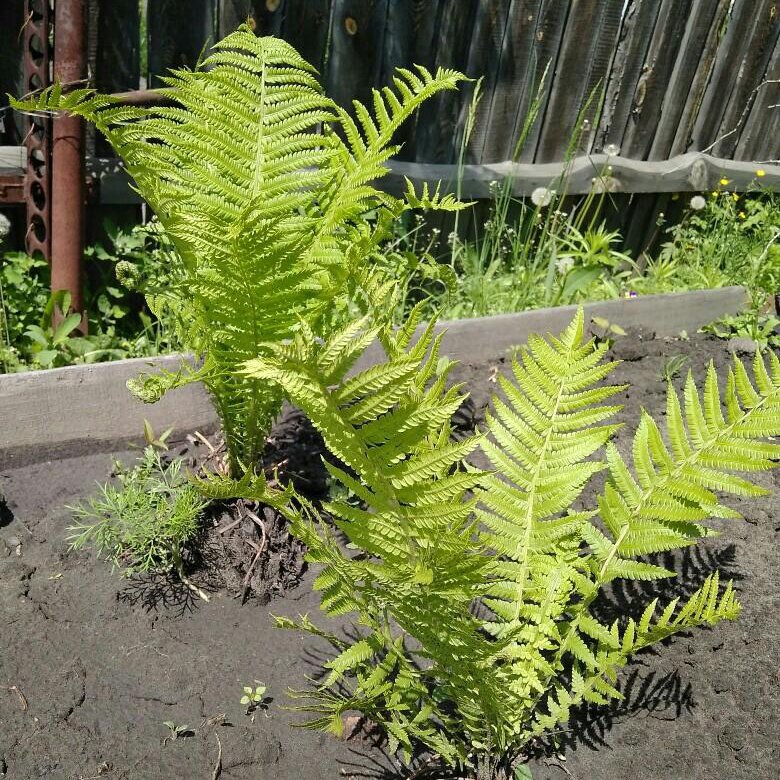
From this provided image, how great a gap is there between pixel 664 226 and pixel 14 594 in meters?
4.01

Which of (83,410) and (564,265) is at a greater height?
(564,265)

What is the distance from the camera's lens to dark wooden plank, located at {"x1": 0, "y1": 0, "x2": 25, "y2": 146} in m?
2.56

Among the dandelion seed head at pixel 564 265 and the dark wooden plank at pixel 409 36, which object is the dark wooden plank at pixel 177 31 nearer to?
the dark wooden plank at pixel 409 36

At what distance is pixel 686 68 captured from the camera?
4152mm

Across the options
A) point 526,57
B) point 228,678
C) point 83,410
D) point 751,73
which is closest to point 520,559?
point 228,678

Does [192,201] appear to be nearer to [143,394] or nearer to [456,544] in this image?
[143,394]

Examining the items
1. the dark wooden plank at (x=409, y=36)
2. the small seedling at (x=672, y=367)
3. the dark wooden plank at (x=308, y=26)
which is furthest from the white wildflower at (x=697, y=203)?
the dark wooden plank at (x=308, y=26)

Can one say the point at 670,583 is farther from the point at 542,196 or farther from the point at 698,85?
the point at 698,85

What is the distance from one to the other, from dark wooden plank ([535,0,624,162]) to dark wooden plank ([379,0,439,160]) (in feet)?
2.55

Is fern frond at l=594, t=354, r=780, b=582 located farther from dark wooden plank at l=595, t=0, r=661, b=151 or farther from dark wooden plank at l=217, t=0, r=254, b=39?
dark wooden plank at l=595, t=0, r=661, b=151

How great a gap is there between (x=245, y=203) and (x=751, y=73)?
3.77 metres

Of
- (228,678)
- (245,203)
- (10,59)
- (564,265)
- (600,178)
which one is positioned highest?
(10,59)

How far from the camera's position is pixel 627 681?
188 cm

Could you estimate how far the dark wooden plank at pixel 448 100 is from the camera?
3.36 m
